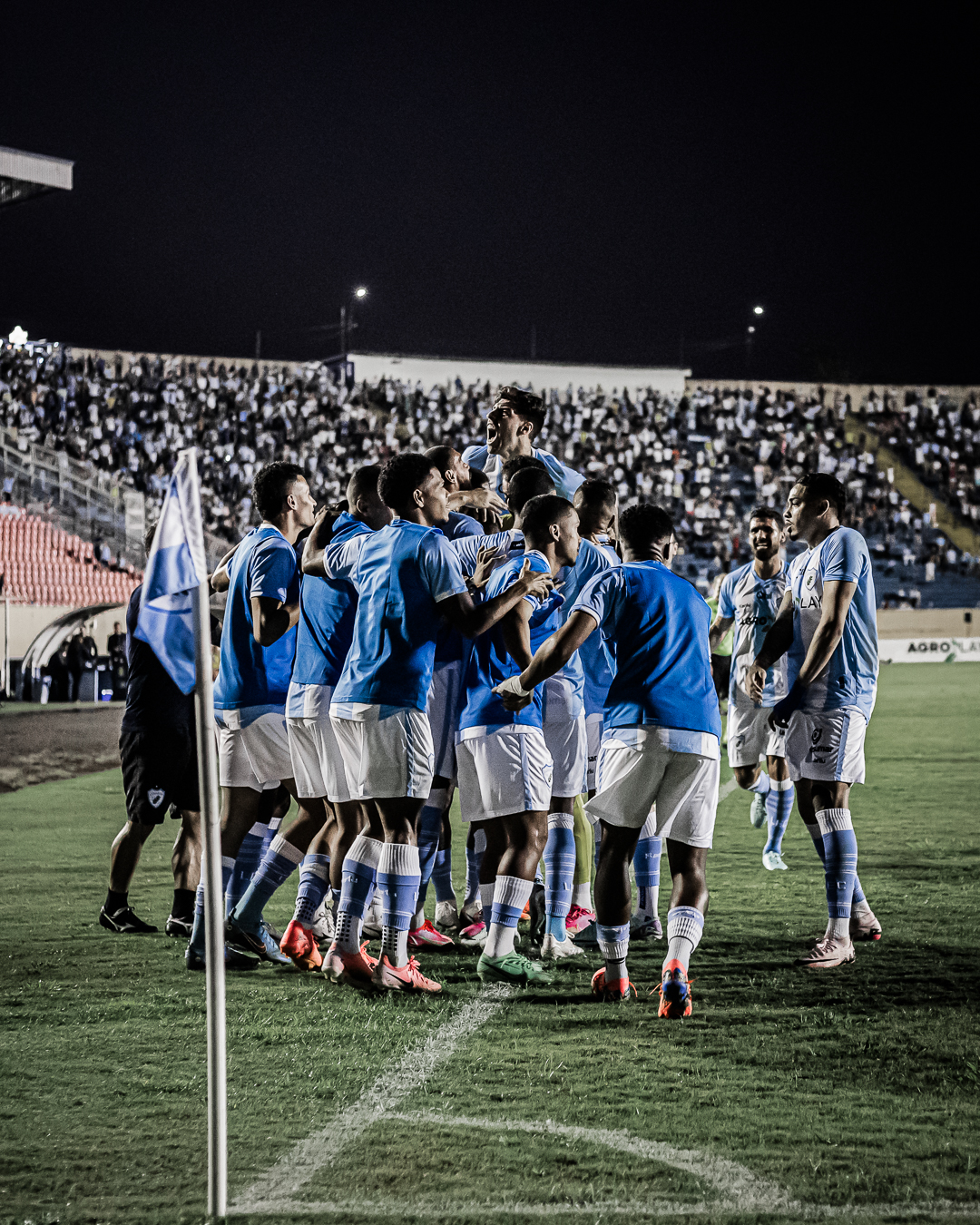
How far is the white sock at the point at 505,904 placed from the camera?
17.8ft

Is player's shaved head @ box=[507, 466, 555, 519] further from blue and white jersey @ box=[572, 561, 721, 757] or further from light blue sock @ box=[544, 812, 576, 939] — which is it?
light blue sock @ box=[544, 812, 576, 939]

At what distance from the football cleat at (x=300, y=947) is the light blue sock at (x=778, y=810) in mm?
3988

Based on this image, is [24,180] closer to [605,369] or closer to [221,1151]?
[221,1151]

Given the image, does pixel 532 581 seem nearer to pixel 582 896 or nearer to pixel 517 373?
pixel 582 896

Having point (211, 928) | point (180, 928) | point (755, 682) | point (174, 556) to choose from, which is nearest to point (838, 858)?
point (755, 682)

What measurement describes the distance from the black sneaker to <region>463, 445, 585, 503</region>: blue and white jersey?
2956 mm

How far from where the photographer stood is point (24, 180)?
833 inches

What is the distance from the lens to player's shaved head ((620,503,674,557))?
5266mm

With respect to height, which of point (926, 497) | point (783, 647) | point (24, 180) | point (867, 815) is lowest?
point (867, 815)

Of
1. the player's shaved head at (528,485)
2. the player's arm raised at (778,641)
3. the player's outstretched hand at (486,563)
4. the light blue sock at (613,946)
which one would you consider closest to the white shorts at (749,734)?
the player's arm raised at (778,641)

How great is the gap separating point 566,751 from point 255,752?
4.82 feet

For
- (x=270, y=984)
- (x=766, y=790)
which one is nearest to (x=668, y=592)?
(x=270, y=984)

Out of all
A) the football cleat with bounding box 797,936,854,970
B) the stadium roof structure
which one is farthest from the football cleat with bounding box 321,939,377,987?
the stadium roof structure

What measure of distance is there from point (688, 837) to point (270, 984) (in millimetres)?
1920
